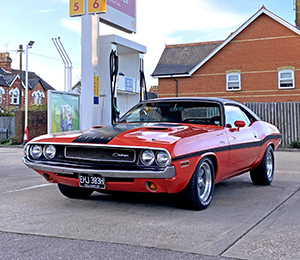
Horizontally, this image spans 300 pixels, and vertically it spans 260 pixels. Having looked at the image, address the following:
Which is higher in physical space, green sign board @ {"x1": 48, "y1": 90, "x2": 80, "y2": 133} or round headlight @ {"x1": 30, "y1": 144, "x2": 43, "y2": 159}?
green sign board @ {"x1": 48, "y1": 90, "x2": 80, "y2": 133}

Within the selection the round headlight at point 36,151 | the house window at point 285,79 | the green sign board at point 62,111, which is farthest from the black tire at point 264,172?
the house window at point 285,79

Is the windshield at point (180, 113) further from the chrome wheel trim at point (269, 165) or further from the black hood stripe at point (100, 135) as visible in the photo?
the chrome wheel trim at point (269, 165)

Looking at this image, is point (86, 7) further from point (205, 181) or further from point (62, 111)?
point (205, 181)

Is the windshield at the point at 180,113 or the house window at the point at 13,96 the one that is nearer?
the windshield at the point at 180,113

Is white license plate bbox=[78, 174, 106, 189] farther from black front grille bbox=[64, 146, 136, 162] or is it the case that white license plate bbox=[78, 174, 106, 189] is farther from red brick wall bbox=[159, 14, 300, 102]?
red brick wall bbox=[159, 14, 300, 102]

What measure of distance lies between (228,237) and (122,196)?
237 centimetres

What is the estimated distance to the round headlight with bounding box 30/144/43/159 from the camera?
220 inches

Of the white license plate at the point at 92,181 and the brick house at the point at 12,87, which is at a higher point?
the brick house at the point at 12,87

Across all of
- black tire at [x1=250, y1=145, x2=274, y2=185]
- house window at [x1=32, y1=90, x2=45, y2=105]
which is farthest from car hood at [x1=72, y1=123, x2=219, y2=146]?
house window at [x1=32, y1=90, x2=45, y2=105]

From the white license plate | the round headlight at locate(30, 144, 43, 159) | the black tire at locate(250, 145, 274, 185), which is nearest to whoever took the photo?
the white license plate

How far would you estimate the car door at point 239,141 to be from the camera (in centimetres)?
619

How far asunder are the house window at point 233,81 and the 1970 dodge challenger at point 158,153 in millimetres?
25803

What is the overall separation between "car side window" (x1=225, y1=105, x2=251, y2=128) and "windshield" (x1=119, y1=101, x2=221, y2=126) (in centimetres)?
17

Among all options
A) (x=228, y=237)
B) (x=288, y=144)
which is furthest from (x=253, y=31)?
(x=228, y=237)
